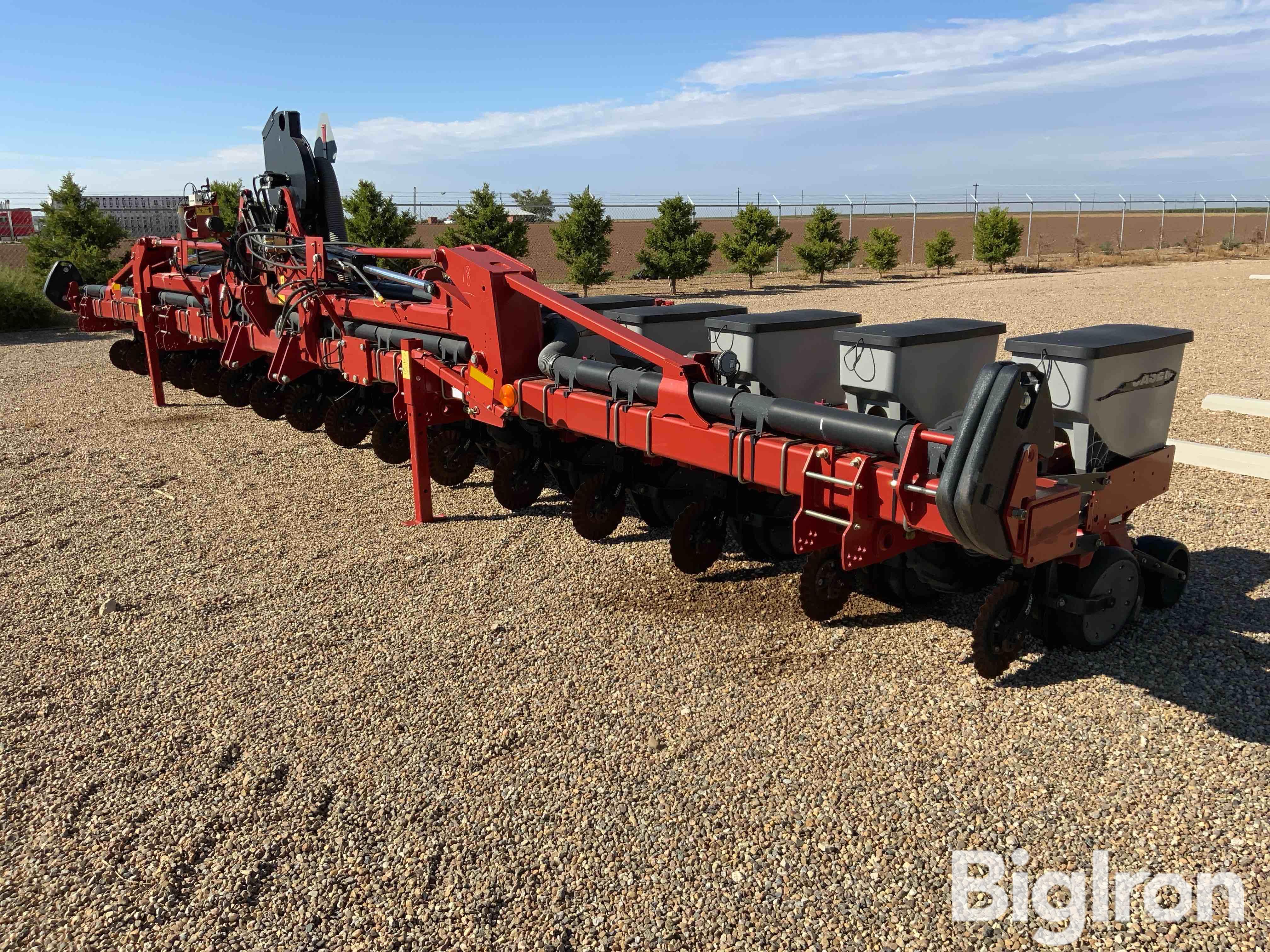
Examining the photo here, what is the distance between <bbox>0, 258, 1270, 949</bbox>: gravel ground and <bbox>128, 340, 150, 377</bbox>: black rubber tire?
6050 mm

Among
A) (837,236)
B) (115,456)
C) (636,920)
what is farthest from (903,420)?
(837,236)

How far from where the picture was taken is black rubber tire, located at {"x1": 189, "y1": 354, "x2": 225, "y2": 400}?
9.77 metres

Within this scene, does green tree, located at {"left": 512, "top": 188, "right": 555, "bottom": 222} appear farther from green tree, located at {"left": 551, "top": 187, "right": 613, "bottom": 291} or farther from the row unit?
the row unit

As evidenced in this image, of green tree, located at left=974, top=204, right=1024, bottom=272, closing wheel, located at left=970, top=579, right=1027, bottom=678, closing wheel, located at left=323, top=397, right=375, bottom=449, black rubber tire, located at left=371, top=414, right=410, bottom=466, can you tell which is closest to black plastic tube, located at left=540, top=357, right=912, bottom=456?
closing wheel, located at left=970, top=579, right=1027, bottom=678

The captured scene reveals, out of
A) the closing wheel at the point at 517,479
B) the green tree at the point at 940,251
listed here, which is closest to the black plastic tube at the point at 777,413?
the closing wheel at the point at 517,479

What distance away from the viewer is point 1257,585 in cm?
447

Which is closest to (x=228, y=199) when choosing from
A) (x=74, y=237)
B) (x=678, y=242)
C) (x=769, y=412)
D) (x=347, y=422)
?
(x=74, y=237)

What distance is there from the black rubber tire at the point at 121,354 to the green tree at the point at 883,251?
19.5m

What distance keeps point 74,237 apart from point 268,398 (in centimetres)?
1143

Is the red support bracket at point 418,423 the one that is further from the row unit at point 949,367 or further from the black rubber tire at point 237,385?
the black rubber tire at point 237,385

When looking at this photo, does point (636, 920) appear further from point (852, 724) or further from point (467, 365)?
point (467, 365)

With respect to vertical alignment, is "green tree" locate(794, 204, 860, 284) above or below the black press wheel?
above

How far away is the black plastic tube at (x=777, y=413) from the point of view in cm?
344

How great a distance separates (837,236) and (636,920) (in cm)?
2372
